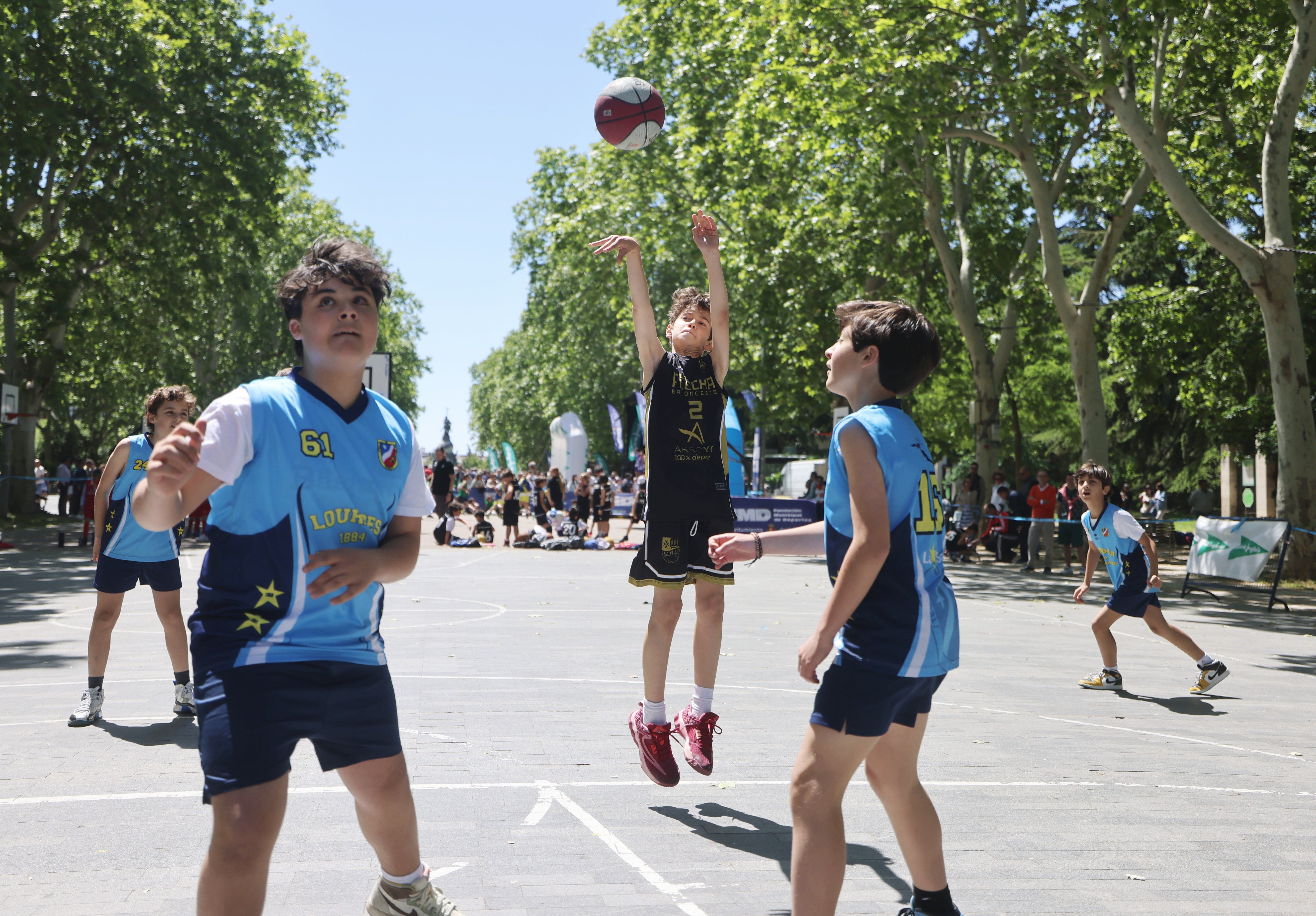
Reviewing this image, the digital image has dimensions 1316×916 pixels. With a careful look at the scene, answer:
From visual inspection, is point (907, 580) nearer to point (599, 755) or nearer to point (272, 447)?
point (272, 447)

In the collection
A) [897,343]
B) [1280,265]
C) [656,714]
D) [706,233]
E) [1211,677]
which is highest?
[1280,265]

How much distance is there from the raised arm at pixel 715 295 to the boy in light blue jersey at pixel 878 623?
193 cm

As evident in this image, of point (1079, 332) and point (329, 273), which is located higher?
point (1079, 332)

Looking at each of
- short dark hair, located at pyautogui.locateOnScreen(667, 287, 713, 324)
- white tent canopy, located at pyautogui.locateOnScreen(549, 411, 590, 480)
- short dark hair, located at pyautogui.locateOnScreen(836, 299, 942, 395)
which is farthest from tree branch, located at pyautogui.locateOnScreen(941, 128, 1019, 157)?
white tent canopy, located at pyautogui.locateOnScreen(549, 411, 590, 480)

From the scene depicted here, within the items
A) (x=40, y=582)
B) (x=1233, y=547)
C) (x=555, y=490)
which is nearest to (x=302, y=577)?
(x=40, y=582)

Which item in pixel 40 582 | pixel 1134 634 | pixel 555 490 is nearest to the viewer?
pixel 1134 634

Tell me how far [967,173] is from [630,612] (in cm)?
2064

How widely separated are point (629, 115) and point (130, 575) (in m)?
4.44

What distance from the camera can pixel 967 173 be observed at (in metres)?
30.2

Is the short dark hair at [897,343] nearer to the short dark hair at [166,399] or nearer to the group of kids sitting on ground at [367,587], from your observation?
the group of kids sitting on ground at [367,587]

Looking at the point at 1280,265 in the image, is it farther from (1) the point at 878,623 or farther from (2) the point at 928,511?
(1) the point at 878,623

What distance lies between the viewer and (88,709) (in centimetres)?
680

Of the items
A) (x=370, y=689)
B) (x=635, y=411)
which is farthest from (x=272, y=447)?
(x=635, y=411)

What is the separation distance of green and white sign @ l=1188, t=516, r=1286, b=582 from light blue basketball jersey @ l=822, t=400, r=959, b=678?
14.4 m
